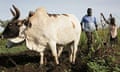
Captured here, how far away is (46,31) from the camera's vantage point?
1148 centimetres

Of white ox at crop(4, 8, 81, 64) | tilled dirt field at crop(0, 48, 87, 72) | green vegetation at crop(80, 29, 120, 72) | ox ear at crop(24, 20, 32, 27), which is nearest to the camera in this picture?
green vegetation at crop(80, 29, 120, 72)

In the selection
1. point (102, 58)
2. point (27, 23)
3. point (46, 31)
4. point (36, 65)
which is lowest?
point (36, 65)

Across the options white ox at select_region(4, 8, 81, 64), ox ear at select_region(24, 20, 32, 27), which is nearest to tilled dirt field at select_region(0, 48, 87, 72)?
white ox at select_region(4, 8, 81, 64)

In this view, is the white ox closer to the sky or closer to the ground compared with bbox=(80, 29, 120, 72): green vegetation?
closer to the sky

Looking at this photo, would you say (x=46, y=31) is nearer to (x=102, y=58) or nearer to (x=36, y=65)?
(x=36, y=65)

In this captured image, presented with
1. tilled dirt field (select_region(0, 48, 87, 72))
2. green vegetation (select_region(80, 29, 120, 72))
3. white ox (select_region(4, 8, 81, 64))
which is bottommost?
tilled dirt field (select_region(0, 48, 87, 72))

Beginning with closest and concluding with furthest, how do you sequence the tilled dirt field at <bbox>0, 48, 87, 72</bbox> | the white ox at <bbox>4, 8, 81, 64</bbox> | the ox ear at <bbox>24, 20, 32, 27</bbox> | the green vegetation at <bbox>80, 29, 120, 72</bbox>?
1. the green vegetation at <bbox>80, 29, 120, 72</bbox>
2. the tilled dirt field at <bbox>0, 48, 87, 72</bbox>
3. the white ox at <bbox>4, 8, 81, 64</bbox>
4. the ox ear at <bbox>24, 20, 32, 27</bbox>

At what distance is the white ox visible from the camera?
37.8 ft

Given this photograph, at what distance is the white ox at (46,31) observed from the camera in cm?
1152

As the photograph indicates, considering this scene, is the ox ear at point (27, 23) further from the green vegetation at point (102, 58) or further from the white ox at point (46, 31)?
the green vegetation at point (102, 58)


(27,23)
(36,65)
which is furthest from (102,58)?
(27,23)

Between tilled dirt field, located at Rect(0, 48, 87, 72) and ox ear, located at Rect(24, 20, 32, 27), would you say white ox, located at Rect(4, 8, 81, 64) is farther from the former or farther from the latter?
tilled dirt field, located at Rect(0, 48, 87, 72)

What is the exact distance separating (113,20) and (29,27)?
305 cm

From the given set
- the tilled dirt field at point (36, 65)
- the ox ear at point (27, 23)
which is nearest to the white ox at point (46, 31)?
the ox ear at point (27, 23)
